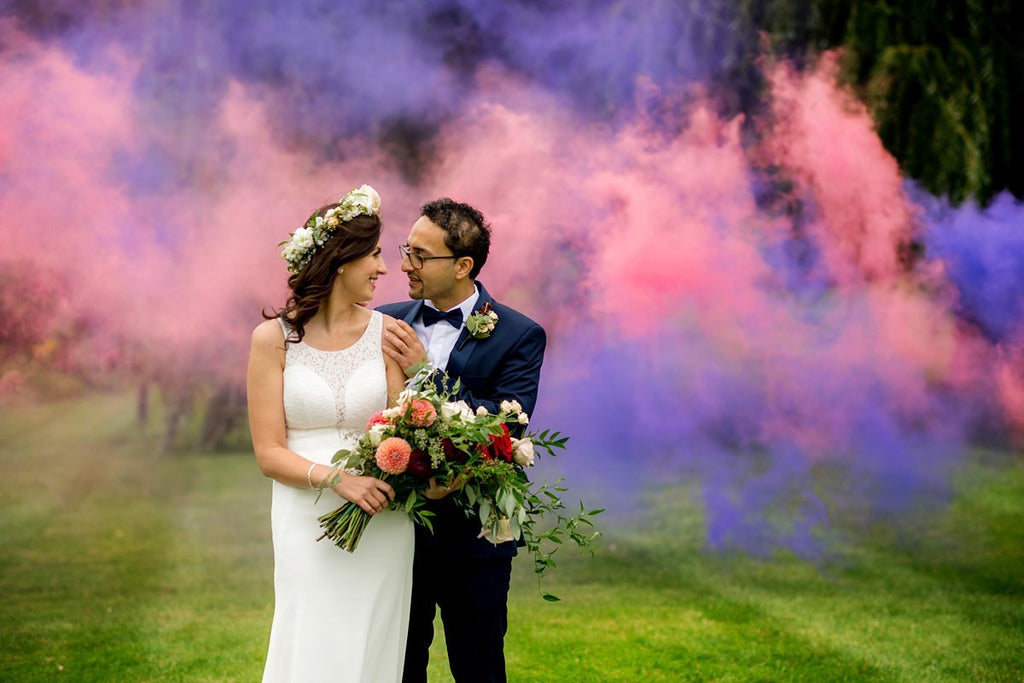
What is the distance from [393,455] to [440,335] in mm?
813

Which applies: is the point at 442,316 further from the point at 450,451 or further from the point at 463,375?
the point at 450,451

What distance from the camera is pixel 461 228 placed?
3770 millimetres

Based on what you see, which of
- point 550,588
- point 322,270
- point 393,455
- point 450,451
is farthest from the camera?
point 550,588

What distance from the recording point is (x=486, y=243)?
3848 mm

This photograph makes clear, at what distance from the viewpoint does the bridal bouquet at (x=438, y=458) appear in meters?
3.15

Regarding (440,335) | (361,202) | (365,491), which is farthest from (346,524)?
(361,202)

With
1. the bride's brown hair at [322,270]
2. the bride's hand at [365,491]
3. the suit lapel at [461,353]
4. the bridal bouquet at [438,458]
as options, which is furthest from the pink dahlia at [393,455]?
the suit lapel at [461,353]

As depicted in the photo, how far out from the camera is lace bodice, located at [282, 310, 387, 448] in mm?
3363

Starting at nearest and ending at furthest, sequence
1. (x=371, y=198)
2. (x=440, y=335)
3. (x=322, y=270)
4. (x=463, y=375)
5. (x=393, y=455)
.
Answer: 1. (x=393, y=455)
2. (x=322, y=270)
3. (x=371, y=198)
4. (x=463, y=375)
5. (x=440, y=335)

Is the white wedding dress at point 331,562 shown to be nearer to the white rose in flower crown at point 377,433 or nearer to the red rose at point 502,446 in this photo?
the white rose in flower crown at point 377,433

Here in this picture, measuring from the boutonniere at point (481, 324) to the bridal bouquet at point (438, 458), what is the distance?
0.37 meters

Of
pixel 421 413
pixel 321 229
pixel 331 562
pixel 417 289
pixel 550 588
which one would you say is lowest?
pixel 550 588

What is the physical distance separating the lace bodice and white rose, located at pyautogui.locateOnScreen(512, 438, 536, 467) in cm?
45

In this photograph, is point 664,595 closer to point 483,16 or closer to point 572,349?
point 572,349
